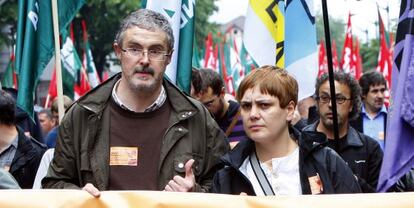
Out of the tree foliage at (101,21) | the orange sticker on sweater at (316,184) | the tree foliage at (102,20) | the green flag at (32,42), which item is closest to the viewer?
the orange sticker on sweater at (316,184)

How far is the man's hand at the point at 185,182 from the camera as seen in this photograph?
3.61m

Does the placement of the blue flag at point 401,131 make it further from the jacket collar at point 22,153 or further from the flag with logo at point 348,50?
the flag with logo at point 348,50

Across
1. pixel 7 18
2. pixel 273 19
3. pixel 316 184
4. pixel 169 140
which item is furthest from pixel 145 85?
pixel 7 18

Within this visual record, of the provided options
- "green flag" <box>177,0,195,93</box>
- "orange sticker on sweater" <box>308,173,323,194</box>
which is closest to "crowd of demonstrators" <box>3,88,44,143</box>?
"green flag" <box>177,0,195,93</box>

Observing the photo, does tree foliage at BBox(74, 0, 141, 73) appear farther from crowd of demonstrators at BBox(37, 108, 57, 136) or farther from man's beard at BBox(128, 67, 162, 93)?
man's beard at BBox(128, 67, 162, 93)

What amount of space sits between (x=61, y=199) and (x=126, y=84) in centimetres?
87

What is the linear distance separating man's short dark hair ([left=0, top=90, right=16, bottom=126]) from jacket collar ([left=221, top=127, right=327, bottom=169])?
6.04 feet

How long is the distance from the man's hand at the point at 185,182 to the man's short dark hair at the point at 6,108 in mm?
1876

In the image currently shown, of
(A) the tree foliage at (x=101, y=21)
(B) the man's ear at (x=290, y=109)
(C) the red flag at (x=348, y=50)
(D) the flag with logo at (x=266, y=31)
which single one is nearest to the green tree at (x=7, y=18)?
(A) the tree foliage at (x=101, y=21)

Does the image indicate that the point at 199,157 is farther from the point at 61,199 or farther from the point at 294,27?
the point at 294,27

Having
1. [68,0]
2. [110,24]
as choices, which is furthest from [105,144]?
[110,24]

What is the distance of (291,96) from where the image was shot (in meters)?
3.92

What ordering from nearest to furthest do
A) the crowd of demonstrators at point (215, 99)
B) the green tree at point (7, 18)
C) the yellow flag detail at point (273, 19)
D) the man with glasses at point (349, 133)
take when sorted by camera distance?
the man with glasses at point (349, 133) → the yellow flag detail at point (273, 19) → the crowd of demonstrators at point (215, 99) → the green tree at point (7, 18)

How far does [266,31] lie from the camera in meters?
5.86
